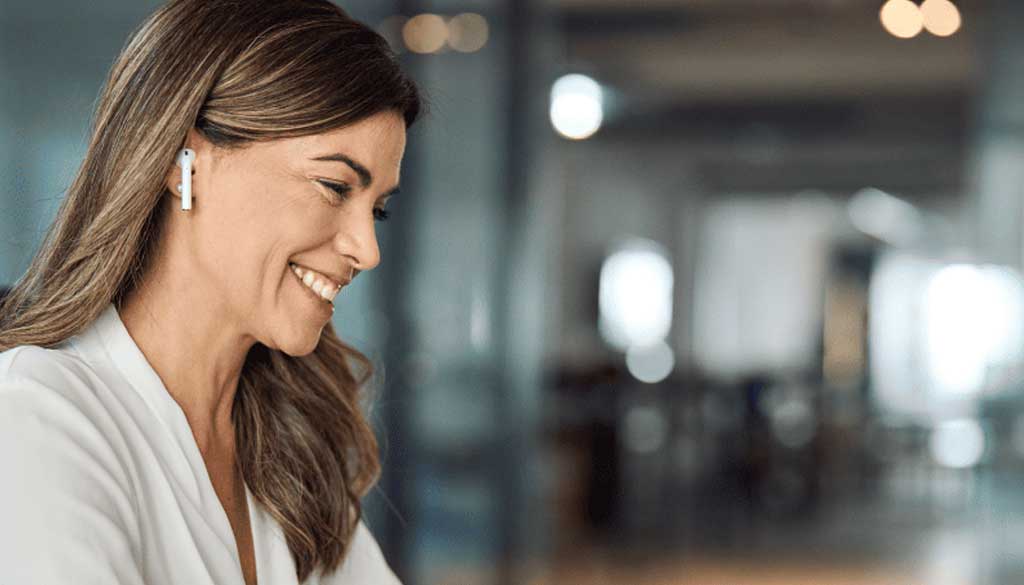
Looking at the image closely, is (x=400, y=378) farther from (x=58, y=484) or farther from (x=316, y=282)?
(x=58, y=484)

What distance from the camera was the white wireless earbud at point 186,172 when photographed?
1.25 meters

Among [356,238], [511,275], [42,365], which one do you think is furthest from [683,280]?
[42,365]

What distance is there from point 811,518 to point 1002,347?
5541 mm

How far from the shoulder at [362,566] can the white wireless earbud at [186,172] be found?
49 cm

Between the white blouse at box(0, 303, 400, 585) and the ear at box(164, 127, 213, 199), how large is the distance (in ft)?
0.46

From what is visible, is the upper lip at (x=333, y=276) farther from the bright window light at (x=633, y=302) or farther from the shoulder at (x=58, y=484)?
the bright window light at (x=633, y=302)

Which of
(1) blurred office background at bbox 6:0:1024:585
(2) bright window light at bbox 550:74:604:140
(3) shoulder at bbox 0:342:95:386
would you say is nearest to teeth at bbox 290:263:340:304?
(3) shoulder at bbox 0:342:95:386

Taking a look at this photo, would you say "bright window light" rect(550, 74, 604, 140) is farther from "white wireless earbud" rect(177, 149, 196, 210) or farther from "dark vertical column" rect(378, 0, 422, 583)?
"white wireless earbud" rect(177, 149, 196, 210)

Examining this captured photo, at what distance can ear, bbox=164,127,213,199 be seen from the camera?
4.09 feet

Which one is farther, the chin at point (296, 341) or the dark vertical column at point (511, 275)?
the dark vertical column at point (511, 275)

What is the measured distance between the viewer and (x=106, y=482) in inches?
43.0

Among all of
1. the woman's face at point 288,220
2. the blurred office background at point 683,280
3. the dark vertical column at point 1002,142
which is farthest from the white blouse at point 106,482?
the dark vertical column at point 1002,142

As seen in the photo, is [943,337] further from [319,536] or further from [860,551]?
[319,536]

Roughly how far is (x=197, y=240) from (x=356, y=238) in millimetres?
157
